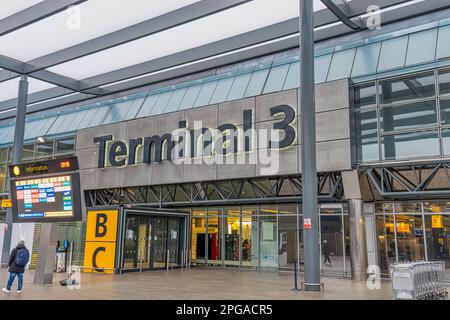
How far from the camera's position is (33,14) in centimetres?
2073

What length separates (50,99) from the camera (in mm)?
33875

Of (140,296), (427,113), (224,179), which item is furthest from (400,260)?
(140,296)

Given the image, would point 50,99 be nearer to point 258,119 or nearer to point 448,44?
point 258,119

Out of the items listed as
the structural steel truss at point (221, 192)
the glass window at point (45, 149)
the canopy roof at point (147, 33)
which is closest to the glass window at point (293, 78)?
the canopy roof at point (147, 33)

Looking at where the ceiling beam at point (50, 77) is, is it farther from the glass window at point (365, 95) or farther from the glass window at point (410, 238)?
the glass window at point (410, 238)

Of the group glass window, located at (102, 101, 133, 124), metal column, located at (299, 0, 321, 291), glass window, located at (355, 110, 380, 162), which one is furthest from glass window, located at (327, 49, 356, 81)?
glass window, located at (102, 101, 133, 124)

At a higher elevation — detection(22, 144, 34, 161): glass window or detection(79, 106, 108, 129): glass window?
detection(79, 106, 108, 129): glass window

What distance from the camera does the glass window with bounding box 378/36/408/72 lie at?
20.4m

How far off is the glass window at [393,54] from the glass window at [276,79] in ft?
17.2

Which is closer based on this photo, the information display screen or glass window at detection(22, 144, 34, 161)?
the information display screen

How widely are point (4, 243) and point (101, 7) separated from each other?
47.4 feet

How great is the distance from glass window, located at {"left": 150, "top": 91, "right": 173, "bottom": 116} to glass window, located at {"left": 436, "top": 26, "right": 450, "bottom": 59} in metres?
16.5

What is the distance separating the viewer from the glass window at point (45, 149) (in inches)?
1294

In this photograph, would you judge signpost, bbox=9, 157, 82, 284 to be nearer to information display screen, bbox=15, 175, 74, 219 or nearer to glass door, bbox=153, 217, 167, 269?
information display screen, bbox=15, 175, 74, 219
